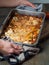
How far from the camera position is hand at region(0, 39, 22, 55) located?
95cm

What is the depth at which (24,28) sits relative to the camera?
3.85 ft

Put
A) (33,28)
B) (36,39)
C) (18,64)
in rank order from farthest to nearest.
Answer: (33,28) < (36,39) < (18,64)

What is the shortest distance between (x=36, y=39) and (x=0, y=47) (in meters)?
0.21

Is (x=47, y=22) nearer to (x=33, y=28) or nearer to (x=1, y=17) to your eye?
(x=33, y=28)

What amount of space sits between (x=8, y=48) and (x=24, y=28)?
248 mm

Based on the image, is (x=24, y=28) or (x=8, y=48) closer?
(x=8, y=48)

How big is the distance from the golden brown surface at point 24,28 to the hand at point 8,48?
0.06m


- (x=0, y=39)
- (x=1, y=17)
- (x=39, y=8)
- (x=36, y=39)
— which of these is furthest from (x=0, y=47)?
(x=39, y=8)

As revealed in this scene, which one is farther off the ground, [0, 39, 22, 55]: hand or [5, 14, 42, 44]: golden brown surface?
[0, 39, 22, 55]: hand

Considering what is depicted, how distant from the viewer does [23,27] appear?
1187mm

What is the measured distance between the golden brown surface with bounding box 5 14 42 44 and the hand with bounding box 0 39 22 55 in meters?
0.06

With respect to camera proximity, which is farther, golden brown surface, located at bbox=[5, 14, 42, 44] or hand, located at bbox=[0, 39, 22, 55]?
golden brown surface, located at bbox=[5, 14, 42, 44]

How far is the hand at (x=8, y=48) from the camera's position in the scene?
948 millimetres

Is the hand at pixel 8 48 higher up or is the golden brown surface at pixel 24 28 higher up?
the hand at pixel 8 48
